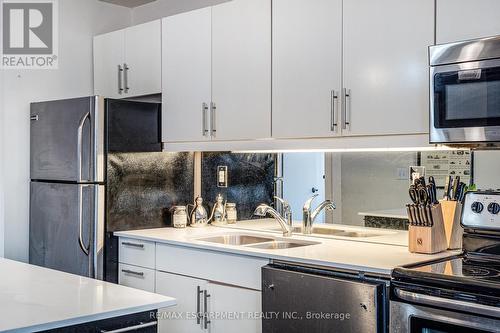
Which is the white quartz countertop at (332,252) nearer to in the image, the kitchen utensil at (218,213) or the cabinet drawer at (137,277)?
the cabinet drawer at (137,277)

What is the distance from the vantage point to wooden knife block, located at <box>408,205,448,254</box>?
261cm

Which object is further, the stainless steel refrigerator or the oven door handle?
the stainless steel refrigerator

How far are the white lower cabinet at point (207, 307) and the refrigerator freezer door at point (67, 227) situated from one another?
1.54 feet

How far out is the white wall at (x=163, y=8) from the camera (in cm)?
417

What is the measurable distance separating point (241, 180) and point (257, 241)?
556mm

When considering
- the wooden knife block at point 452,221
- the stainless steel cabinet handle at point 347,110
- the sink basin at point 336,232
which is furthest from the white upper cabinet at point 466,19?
the sink basin at point 336,232

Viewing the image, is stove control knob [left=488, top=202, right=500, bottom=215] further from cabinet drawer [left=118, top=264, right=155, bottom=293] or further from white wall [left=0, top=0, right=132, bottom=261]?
white wall [left=0, top=0, right=132, bottom=261]

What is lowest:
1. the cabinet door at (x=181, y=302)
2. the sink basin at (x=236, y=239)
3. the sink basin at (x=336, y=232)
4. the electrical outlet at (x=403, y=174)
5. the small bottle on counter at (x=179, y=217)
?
the cabinet door at (x=181, y=302)

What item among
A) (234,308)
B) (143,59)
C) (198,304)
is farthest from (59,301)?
(143,59)

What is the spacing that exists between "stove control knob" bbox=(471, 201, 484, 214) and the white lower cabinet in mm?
988

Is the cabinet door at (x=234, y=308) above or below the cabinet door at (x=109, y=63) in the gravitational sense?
below

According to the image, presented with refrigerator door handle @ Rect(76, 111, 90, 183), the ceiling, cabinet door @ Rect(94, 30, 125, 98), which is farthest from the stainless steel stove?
the ceiling

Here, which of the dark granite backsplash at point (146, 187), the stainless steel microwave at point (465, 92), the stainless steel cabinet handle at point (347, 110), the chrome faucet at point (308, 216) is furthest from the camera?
the dark granite backsplash at point (146, 187)

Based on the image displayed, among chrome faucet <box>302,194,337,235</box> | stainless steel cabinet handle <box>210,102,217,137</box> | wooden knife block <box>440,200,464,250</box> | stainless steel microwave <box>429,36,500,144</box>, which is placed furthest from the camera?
stainless steel cabinet handle <box>210,102,217,137</box>
